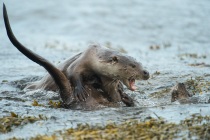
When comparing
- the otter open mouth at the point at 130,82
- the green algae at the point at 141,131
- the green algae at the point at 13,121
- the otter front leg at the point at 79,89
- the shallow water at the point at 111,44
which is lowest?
the shallow water at the point at 111,44

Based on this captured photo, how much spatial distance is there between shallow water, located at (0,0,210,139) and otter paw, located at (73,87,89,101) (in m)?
0.31

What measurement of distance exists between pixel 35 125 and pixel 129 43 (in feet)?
35.6

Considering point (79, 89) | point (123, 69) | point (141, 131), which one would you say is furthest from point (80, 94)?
point (141, 131)

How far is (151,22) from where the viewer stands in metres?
19.8

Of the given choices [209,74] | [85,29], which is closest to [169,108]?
[209,74]

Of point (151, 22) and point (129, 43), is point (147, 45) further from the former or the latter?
point (151, 22)

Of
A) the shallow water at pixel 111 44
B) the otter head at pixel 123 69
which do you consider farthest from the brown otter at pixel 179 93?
the otter head at pixel 123 69

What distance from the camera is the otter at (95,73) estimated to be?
6.54m

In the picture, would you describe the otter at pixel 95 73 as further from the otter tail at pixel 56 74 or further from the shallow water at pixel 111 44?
the shallow water at pixel 111 44

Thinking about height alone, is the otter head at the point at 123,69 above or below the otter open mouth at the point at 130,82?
above

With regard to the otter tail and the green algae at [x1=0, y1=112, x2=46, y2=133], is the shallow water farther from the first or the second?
the otter tail

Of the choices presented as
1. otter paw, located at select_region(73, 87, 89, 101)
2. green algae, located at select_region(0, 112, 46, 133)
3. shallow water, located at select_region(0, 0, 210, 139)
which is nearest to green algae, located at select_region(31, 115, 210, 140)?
shallow water, located at select_region(0, 0, 210, 139)

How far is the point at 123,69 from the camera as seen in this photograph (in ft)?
21.6

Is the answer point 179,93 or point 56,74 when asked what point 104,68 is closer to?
point 56,74
